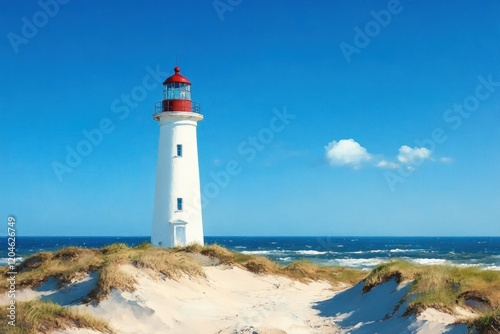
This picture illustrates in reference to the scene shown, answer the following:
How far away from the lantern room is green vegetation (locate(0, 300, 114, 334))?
1346 centimetres

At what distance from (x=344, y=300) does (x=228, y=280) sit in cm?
401

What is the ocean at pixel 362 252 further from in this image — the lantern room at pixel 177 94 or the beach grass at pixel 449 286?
the lantern room at pixel 177 94

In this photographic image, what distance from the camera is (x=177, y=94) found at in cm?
2172

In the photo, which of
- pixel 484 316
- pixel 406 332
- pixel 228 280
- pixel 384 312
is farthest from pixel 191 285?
pixel 484 316

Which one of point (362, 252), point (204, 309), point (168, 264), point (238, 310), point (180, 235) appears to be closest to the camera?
point (204, 309)

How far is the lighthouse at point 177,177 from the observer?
20.7 metres

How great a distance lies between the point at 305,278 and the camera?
1691 cm

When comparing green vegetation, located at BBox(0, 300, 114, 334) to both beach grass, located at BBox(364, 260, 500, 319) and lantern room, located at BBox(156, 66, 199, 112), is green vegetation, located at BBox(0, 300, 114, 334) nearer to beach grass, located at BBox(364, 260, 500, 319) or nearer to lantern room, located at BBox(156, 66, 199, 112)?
beach grass, located at BBox(364, 260, 500, 319)

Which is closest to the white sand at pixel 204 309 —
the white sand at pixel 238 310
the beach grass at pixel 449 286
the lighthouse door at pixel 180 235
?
the white sand at pixel 238 310

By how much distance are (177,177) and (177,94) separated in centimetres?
369

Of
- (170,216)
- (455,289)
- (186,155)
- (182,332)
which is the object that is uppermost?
(186,155)

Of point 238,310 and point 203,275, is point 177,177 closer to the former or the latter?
point 203,275

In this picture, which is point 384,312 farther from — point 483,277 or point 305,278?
point 305,278

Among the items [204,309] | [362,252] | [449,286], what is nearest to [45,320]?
[204,309]
